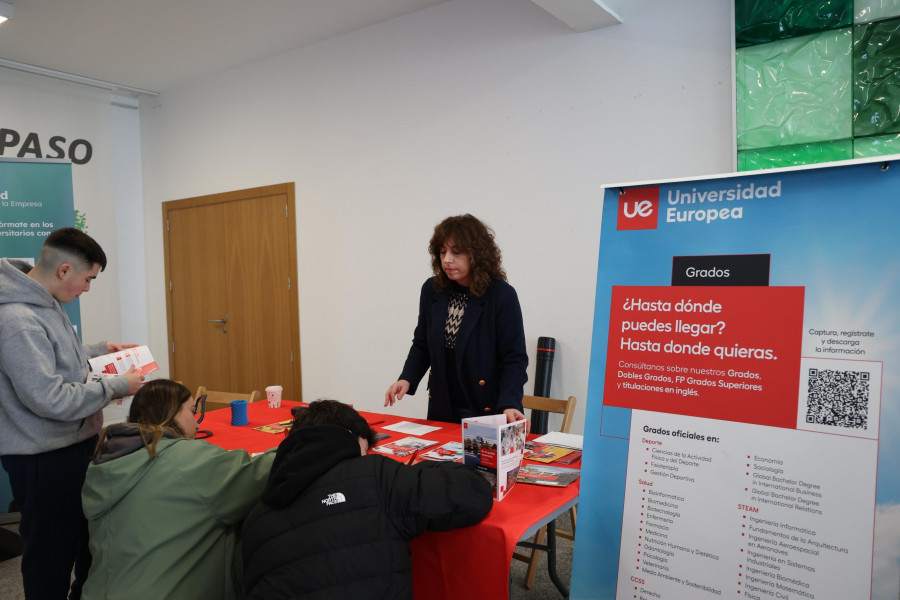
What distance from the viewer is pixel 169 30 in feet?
14.9

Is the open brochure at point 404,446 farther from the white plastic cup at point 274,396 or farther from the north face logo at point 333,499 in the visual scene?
the white plastic cup at point 274,396

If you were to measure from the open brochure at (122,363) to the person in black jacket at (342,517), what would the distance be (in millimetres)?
1259

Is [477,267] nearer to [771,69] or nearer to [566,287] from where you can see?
[566,287]

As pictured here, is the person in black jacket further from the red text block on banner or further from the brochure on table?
the red text block on banner

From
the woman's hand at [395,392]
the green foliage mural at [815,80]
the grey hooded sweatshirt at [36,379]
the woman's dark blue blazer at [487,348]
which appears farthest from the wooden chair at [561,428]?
the grey hooded sweatshirt at [36,379]

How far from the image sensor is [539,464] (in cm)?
203

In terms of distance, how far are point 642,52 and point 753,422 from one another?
8.76 feet

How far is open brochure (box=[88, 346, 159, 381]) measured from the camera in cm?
245

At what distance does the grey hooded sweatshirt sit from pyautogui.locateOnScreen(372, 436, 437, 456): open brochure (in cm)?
106

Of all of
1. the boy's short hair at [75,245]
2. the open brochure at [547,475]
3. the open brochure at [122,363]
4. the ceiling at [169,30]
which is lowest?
the open brochure at [547,475]

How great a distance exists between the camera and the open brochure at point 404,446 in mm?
2123

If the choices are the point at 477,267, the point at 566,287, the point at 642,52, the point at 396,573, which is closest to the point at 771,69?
the point at 642,52

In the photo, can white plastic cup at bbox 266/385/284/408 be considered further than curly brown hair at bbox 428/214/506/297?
Yes

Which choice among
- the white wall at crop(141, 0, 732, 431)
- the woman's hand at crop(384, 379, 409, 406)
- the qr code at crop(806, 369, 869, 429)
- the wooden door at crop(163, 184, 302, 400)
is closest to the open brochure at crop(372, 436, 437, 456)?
the woman's hand at crop(384, 379, 409, 406)
